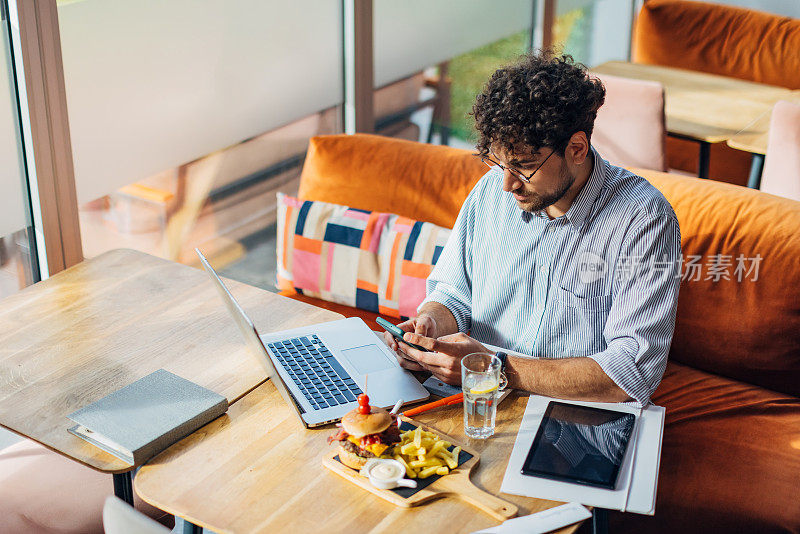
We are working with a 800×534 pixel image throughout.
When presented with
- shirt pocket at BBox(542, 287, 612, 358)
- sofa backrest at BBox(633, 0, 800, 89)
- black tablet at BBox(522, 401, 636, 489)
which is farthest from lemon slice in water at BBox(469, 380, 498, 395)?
sofa backrest at BBox(633, 0, 800, 89)

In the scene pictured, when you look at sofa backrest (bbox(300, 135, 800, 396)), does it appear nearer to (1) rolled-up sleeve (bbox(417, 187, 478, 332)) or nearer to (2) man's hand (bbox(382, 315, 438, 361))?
(1) rolled-up sleeve (bbox(417, 187, 478, 332))

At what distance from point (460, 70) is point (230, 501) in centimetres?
300

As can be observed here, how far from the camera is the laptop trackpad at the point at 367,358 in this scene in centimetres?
167

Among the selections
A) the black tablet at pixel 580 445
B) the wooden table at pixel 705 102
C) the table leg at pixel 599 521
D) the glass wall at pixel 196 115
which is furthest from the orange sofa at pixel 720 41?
the table leg at pixel 599 521

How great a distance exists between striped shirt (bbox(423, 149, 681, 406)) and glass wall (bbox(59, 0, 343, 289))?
3.56ft

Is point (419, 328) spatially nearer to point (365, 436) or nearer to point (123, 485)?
point (365, 436)

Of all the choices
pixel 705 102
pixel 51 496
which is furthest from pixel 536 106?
pixel 705 102

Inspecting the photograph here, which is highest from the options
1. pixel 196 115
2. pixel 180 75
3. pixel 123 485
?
pixel 180 75

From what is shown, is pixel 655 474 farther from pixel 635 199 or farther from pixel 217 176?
pixel 217 176

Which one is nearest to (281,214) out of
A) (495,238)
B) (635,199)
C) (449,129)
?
(495,238)

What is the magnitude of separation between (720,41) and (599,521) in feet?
11.1

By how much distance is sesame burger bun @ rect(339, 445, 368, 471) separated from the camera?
4.44ft

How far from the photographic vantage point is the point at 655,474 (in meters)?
1.35

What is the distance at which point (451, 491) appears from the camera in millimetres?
1307
